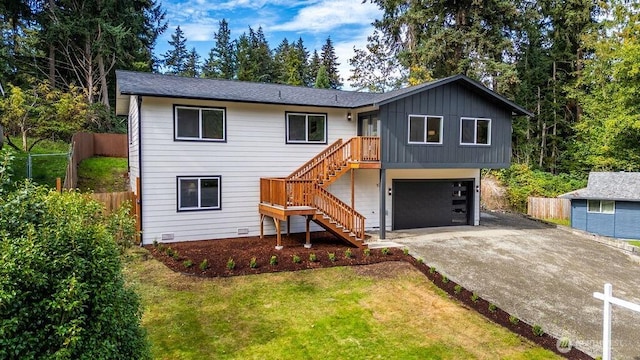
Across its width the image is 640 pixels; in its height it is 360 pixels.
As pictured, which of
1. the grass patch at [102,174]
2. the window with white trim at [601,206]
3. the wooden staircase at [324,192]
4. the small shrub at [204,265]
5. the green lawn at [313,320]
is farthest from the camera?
the window with white trim at [601,206]

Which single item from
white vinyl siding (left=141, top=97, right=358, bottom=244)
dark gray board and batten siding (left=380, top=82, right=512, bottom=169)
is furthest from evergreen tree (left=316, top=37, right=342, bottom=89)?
white vinyl siding (left=141, top=97, right=358, bottom=244)

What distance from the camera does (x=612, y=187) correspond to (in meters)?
18.5

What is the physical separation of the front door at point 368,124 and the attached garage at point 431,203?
7.42 ft

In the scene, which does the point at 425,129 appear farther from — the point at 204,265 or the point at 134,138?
the point at 134,138

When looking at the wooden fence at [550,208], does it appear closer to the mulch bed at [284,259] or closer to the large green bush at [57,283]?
the mulch bed at [284,259]

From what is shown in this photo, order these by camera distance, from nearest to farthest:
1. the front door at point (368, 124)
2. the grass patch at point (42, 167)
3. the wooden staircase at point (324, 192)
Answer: the wooden staircase at point (324, 192)
the front door at point (368, 124)
the grass patch at point (42, 167)

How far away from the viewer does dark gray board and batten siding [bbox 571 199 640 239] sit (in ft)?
58.6

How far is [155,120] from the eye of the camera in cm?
1192

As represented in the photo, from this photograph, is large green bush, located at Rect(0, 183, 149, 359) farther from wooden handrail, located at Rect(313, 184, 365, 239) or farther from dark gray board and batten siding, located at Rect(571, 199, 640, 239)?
dark gray board and batten siding, located at Rect(571, 199, 640, 239)

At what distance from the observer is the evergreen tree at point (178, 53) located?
50469mm

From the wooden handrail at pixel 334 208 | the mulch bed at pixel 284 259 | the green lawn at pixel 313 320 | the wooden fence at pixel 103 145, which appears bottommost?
the green lawn at pixel 313 320

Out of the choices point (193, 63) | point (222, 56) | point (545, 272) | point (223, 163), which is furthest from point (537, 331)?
point (193, 63)

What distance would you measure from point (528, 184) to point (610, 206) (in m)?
5.79

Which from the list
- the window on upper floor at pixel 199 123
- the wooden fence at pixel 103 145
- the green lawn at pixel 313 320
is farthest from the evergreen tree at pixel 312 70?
the green lawn at pixel 313 320
